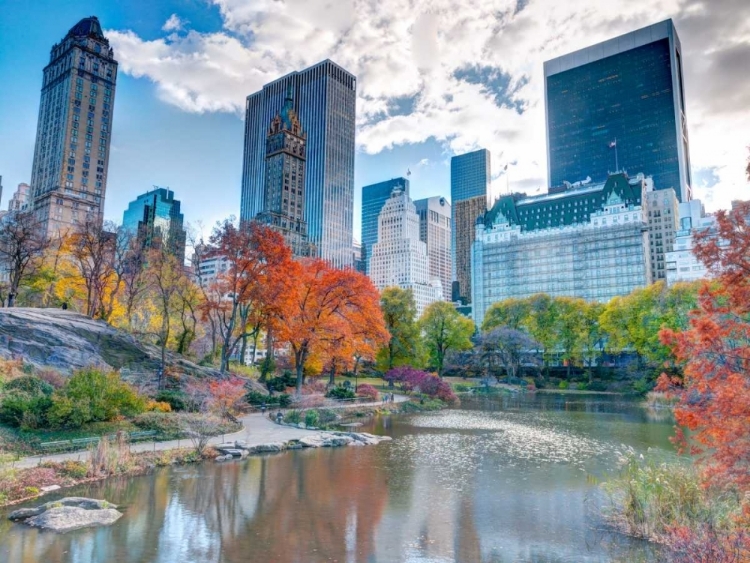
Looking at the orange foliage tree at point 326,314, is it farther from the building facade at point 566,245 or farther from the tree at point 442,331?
the building facade at point 566,245

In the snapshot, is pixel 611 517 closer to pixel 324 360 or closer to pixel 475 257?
pixel 324 360

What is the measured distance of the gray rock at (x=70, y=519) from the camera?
13.9 meters

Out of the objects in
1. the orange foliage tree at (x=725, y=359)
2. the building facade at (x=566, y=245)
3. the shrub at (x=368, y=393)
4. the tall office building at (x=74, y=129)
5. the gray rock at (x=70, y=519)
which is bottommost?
the gray rock at (x=70, y=519)

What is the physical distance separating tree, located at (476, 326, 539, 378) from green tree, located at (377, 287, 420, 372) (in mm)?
14722

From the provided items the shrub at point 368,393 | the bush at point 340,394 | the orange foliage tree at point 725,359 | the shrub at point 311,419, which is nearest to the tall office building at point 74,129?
the shrub at point 368,393

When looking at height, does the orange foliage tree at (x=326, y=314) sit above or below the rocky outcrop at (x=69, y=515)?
above

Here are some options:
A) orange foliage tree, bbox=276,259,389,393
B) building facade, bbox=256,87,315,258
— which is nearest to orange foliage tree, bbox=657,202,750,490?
orange foliage tree, bbox=276,259,389,393

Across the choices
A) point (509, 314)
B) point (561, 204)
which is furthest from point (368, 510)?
point (561, 204)

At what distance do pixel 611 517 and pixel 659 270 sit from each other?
164996 mm

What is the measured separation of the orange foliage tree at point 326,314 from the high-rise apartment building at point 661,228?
138 meters

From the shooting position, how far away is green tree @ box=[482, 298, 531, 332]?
88.1m

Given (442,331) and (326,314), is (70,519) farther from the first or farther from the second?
(442,331)

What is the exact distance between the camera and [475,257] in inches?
6186

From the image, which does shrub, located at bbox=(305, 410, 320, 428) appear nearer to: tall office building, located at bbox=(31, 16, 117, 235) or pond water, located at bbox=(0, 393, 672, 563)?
pond water, located at bbox=(0, 393, 672, 563)
